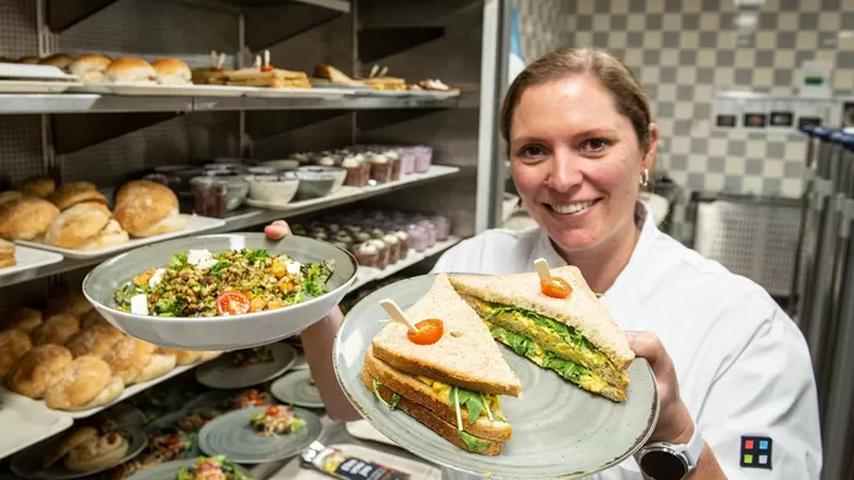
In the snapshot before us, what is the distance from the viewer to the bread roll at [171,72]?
6.15ft

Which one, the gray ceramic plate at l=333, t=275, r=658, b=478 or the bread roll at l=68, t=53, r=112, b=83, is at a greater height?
the bread roll at l=68, t=53, r=112, b=83

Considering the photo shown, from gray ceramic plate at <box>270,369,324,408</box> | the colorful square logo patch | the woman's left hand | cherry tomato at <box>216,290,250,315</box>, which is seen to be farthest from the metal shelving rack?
the colorful square logo patch

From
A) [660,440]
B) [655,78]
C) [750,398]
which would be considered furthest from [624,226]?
[655,78]

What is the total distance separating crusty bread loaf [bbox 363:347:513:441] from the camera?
1.00 meters

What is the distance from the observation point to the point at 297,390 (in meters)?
2.68

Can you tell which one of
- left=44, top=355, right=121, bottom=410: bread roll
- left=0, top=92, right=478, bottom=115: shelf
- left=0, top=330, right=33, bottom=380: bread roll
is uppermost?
left=0, top=92, right=478, bottom=115: shelf

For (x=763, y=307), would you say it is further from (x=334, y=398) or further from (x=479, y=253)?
(x=334, y=398)

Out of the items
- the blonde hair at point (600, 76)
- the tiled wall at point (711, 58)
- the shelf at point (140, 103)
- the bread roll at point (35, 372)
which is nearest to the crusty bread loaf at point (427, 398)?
the blonde hair at point (600, 76)

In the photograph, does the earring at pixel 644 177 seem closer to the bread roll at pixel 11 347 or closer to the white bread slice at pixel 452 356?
the white bread slice at pixel 452 356

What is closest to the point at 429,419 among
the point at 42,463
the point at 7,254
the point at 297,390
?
the point at 7,254

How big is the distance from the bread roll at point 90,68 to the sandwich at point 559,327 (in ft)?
3.47

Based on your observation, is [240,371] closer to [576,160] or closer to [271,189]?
[271,189]

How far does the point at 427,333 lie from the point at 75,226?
0.97 metres

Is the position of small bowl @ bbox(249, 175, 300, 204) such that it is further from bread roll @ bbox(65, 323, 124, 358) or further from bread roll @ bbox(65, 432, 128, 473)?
bread roll @ bbox(65, 432, 128, 473)
